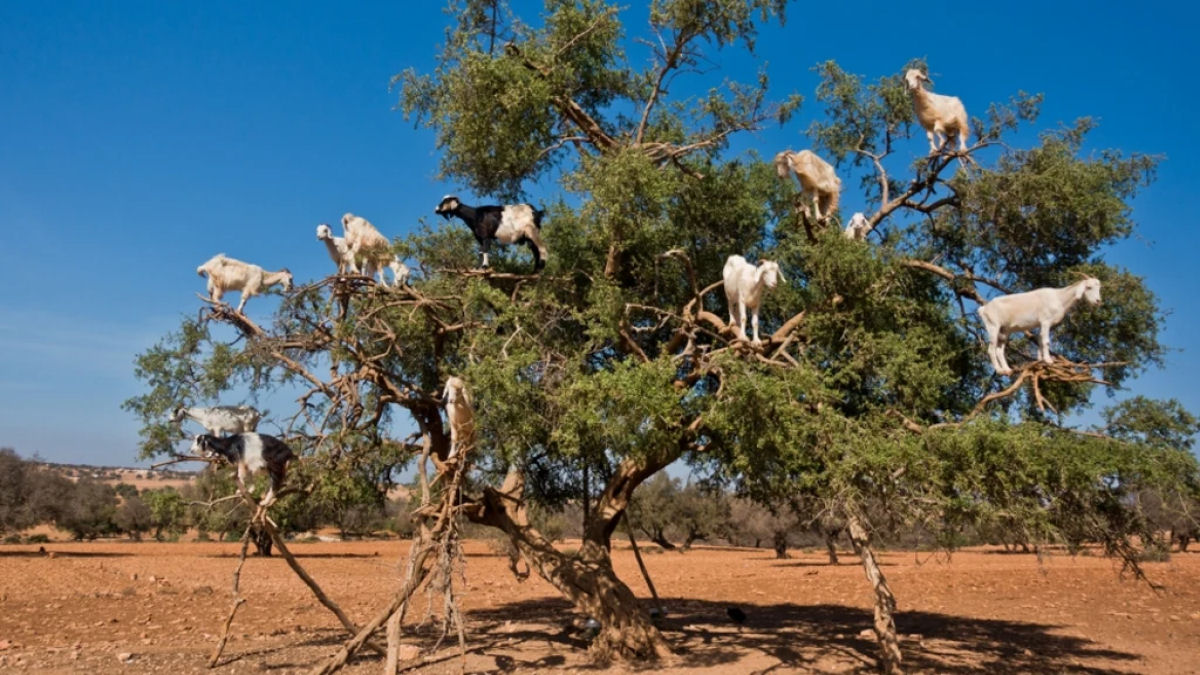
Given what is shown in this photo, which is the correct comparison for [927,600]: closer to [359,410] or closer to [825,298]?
[825,298]

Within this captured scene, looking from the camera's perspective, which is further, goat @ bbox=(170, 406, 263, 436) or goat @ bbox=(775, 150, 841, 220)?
goat @ bbox=(775, 150, 841, 220)

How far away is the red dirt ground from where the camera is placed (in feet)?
35.8

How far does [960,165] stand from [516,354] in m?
5.82

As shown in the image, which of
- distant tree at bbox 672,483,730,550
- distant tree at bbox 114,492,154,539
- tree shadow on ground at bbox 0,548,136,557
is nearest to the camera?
tree shadow on ground at bbox 0,548,136,557

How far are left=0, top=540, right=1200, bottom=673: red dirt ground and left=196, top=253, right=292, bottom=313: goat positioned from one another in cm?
419

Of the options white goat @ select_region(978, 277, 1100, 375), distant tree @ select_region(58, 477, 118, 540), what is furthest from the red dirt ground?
distant tree @ select_region(58, 477, 118, 540)

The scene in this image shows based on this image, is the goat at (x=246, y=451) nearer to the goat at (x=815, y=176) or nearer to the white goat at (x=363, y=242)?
the white goat at (x=363, y=242)

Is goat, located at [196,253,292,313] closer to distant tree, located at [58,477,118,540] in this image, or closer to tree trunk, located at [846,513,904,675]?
tree trunk, located at [846,513,904,675]

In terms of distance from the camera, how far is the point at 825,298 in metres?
9.94

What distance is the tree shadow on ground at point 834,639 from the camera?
10984 millimetres

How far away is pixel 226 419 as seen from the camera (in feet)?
28.9

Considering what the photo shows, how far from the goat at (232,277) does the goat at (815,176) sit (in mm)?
6129

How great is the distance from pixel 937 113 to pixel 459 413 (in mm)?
6604

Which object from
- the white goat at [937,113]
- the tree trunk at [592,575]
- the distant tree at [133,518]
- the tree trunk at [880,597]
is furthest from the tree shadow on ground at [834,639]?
the distant tree at [133,518]
